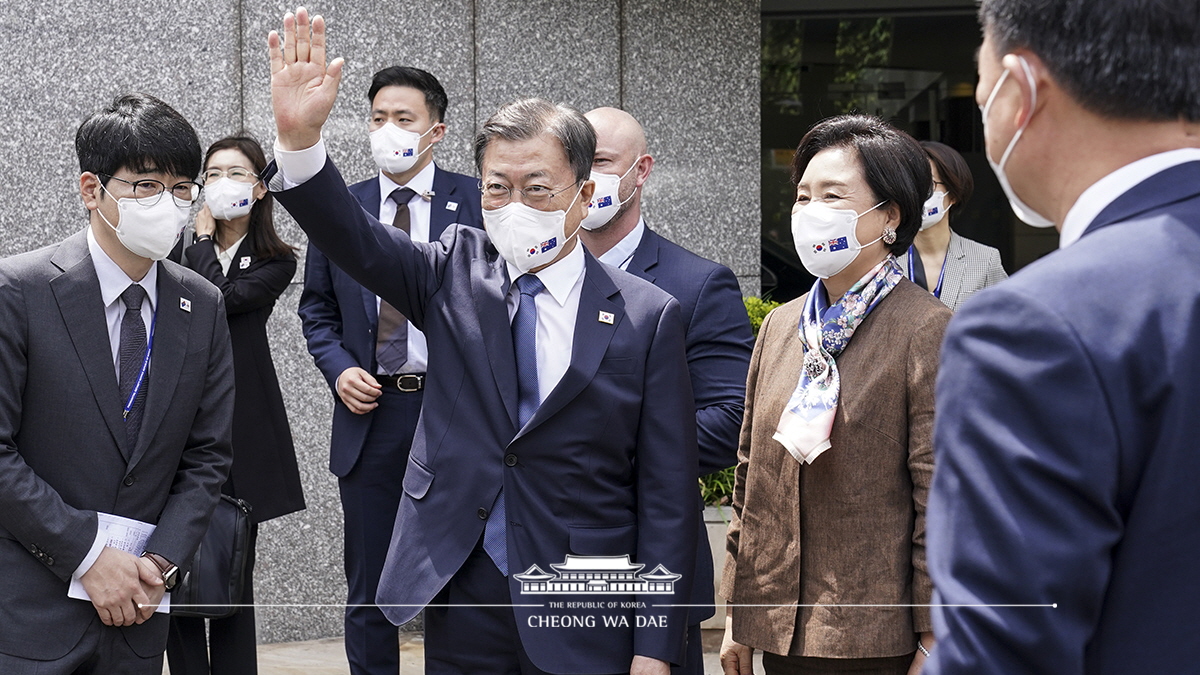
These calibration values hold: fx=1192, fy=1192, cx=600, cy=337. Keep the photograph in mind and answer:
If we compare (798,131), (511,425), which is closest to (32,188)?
(511,425)

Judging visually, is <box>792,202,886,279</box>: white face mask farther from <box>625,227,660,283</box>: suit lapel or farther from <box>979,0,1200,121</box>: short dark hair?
<box>979,0,1200,121</box>: short dark hair

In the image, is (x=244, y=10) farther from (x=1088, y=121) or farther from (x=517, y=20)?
(x=1088, y=121)

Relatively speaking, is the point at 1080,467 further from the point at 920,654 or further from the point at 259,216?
the point at 259,216

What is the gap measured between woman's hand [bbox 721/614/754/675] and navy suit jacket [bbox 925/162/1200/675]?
1.74m

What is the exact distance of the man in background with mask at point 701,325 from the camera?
334cm

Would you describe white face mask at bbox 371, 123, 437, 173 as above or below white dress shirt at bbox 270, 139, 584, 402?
above

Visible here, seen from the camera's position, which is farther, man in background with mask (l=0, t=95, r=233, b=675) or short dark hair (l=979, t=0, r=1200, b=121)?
man in background with mask (l=0, t=95, r=233, b=675)

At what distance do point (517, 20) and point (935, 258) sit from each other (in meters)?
2.32

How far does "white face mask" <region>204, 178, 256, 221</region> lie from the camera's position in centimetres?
463

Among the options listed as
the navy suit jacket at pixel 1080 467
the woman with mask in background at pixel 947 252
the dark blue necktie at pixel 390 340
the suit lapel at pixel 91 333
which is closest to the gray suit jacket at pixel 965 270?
the woman with mask in background at pixel 947 252

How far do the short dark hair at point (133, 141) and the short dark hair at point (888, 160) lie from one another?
1.68 m

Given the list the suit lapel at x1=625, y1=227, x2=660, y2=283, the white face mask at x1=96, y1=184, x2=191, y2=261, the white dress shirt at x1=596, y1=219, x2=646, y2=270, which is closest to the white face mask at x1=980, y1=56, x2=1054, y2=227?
the suit lapel at x1=625, y1=227, x2=660, y2=283

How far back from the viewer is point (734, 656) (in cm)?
301

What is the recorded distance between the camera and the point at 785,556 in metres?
2.84
